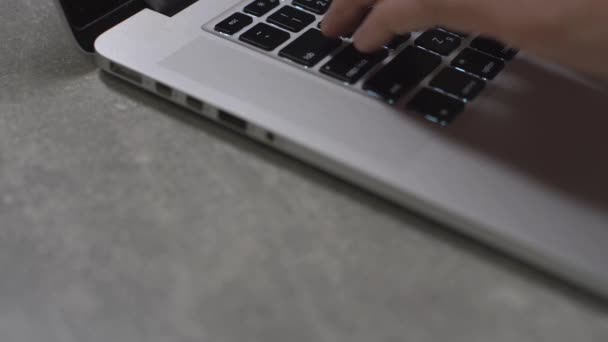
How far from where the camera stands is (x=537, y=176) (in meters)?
0.37

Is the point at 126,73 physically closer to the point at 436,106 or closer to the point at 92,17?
the point at 92,17

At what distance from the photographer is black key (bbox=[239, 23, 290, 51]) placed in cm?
47

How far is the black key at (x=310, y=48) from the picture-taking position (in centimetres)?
45

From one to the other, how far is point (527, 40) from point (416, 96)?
84 millimetres

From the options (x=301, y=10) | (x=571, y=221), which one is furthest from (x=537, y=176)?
(x=301, y=10)

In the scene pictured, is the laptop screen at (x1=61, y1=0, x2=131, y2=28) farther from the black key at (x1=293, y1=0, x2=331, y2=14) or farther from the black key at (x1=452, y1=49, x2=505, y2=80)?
the black key at (x1=452, y1=49, x2=505, y2=80)

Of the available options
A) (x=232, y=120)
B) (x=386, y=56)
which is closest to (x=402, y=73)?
(x=386, y=56)

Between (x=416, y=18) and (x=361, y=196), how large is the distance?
142 mm

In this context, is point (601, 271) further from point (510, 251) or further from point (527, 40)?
point (527, 40)

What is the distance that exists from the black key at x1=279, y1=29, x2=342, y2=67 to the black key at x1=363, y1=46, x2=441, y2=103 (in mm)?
47

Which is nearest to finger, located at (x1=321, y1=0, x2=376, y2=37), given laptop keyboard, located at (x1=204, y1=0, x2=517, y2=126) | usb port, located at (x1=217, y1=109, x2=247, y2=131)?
laptop keyboard, located at (x1=204, y1=0, x2=517, y2=126)

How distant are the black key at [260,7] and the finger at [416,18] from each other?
90mm

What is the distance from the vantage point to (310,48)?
0.47 m

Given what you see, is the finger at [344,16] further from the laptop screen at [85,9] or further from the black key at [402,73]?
the laptop screen at [85,9]
